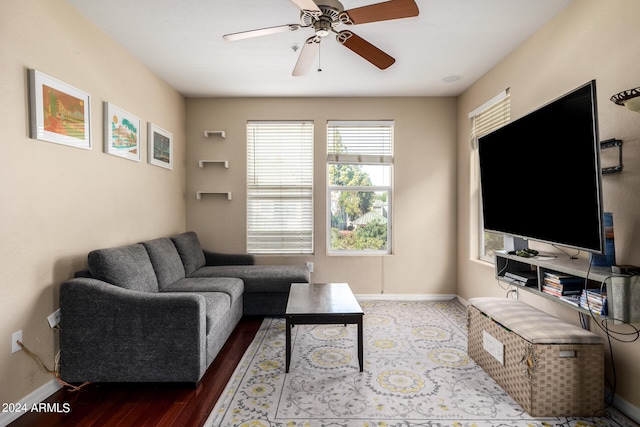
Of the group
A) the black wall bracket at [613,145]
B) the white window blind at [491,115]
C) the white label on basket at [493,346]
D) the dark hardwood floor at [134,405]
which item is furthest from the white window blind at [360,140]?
the dark hardwood floor at [134,405]

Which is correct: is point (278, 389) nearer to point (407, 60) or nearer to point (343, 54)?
point (343, 54)


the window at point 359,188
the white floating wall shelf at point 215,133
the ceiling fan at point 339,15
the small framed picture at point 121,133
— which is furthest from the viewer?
the window at point 359,188

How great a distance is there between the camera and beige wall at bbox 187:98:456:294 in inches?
166

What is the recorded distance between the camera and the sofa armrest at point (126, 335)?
6.73 ft

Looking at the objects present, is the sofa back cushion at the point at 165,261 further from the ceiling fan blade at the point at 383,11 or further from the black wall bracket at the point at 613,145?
the black wall bracket at the point at 613,145

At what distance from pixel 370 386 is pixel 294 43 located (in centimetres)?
280

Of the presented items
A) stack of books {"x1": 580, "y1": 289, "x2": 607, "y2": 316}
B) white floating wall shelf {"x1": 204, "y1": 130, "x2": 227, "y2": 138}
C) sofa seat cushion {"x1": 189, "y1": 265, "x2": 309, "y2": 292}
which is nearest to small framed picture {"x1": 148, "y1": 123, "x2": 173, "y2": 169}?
white floating wall shelf {"x1": 204, "y1": 130, "x2": 227, "y2": 138}

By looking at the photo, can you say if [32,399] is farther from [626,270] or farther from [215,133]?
[626,270]

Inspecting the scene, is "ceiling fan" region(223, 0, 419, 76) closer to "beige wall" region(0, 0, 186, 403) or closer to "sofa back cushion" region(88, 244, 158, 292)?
"beige wall" region(0, 0, 186, 403)

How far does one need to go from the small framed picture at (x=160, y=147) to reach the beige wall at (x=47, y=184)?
1.26 ft

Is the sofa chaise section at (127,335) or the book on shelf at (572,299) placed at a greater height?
the book on shelf at (572,299)

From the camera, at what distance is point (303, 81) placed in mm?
3668

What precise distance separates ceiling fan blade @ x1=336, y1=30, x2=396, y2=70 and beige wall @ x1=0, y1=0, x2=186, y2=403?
1887 millimetres

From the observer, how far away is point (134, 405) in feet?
6.40
